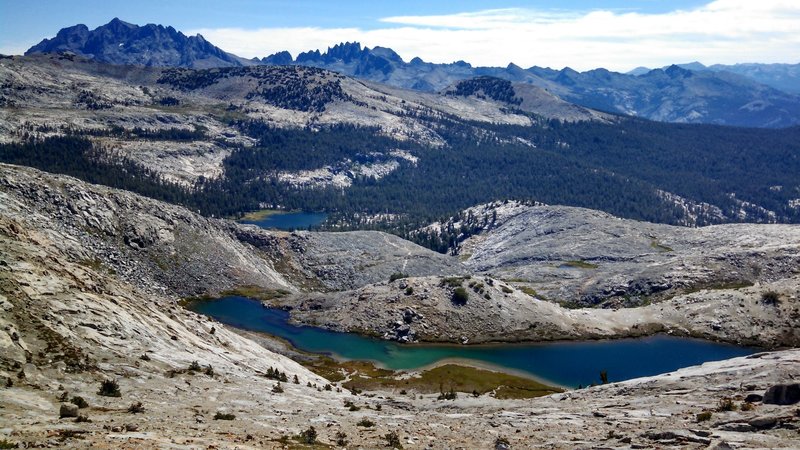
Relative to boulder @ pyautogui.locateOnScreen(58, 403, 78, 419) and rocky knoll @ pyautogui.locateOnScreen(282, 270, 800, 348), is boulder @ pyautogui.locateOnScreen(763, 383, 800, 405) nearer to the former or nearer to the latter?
boulder @ pyautogui.locateOnScreen(58, 403, 78, 419)

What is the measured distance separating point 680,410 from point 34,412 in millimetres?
50919

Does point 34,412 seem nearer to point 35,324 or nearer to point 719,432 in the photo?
point 35,324

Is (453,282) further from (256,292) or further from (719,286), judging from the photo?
(719,286)

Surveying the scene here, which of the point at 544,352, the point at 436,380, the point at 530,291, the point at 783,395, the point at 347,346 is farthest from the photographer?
the point at 530,291

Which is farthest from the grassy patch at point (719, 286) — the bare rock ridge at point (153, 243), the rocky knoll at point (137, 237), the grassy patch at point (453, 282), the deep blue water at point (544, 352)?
the rocky knoll at point (137, 237)

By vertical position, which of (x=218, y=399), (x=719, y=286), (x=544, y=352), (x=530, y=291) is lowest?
(x=544, y=352)

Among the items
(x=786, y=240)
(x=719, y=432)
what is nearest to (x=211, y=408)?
(x=719, y=432)

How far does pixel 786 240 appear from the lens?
652ft

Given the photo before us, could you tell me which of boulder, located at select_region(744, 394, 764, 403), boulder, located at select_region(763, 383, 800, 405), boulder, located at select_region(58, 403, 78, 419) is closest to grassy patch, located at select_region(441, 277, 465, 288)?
boulder, located at select_region(744, 394, 764, 403)

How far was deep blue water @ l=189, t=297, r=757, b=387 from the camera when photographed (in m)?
126

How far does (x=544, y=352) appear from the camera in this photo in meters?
135

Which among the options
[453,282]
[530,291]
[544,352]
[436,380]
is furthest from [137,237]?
[530,291]

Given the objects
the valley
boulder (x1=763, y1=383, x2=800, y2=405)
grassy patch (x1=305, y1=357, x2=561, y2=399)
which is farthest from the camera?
grassy patch (x1=305, y1=357, x2=561, y2=399)

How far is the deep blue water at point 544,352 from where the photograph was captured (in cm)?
12556
